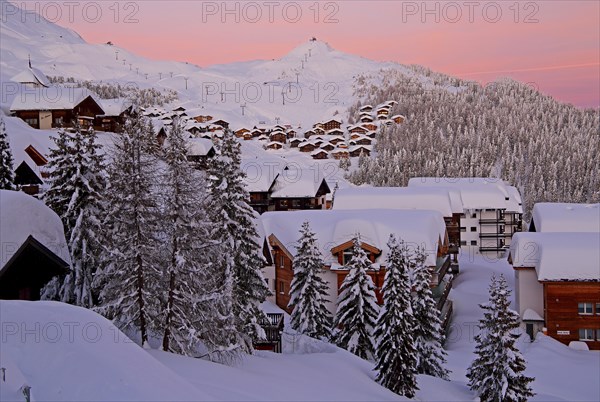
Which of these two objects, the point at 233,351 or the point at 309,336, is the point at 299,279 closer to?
the point at 309,336

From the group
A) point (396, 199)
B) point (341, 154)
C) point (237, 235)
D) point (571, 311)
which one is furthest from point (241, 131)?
point (237, 235)

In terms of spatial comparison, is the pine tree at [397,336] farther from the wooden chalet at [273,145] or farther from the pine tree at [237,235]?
the wooden chalet at [273,145]

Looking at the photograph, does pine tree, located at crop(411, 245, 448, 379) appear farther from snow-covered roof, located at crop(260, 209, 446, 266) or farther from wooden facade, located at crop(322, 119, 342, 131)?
wooden facade, located at crop(322, 119, 342, 131)

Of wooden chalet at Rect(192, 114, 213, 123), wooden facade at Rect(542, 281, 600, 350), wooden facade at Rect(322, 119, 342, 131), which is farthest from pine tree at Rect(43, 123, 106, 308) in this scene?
wooden facade at Rect(322, 119, 342, 131)

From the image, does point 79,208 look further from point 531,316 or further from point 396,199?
point 396,199

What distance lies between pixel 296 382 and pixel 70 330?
9.49 m

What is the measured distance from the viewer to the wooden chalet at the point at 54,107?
2921 inches

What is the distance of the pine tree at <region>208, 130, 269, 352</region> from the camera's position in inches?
987

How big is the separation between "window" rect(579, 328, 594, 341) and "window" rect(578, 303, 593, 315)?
3.56 feet

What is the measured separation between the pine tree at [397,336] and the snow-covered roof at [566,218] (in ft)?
106

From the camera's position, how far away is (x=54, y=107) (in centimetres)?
7431

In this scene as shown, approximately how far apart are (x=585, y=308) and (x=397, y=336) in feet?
66.0

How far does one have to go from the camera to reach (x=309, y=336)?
33531 millimetres

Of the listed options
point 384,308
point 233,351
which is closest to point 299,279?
point 384,308
